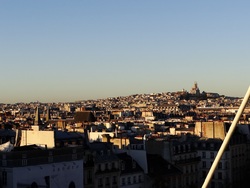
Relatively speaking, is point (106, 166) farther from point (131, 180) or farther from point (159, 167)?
point (159, 167)

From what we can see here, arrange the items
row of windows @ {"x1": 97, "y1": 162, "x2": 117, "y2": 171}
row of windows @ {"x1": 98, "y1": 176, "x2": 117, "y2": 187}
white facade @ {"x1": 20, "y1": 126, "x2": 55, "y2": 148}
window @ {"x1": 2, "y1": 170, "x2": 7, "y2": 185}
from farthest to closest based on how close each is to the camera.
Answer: row of windows @ {"x1": 97, "y1": 162, "x2": 117, "y2": 171} < row of windows @ {"x1": 98, "y1": 176, "x2": 117, "y2": 187} < white facade @ {"x1": 20, "y1": 126, "x2": 55, "y2": 148} < window @ {"x1": 2, "y1": 170, "x2": 7, "y2": 185}

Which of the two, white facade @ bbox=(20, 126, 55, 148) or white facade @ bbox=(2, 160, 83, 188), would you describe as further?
white facade @ bbox=(20, 126, 55, 148)

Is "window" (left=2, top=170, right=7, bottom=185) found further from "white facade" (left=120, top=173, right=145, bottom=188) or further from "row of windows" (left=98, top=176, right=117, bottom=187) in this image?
"white facade" (left=120, top=173, right=145, bottom=188)

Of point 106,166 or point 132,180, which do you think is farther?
point 132,180

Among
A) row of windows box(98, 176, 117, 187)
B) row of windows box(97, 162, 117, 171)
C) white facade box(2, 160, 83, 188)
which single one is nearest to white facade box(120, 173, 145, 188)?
row of windows box(98, 176, 117, 187)

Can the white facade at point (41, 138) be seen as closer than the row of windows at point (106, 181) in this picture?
Yes

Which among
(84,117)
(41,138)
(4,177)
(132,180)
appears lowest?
(132,180)

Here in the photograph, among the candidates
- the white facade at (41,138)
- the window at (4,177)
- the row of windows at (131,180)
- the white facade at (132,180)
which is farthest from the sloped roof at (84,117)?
the window at (4,177)

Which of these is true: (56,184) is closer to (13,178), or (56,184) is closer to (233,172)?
(13,178)

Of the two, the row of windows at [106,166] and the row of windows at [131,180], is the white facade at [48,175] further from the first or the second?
the row of windows at [131,180]

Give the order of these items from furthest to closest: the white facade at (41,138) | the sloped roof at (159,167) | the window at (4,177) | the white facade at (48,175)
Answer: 1. the sloped roof at (159,167)
2. the white facade at (41,138)
3. the window at (4,177)
4. the white facade at (48,175)

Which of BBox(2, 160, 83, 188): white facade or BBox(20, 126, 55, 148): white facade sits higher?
BBox(20, 126, 55, 148): white facade

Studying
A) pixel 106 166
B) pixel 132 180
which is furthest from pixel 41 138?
pixel 132 180

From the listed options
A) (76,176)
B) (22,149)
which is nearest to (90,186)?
(76,176)
